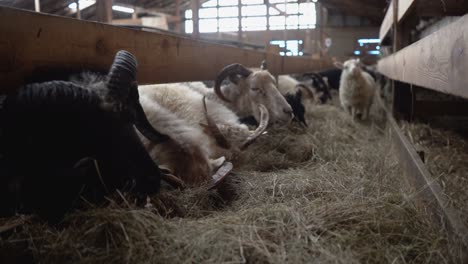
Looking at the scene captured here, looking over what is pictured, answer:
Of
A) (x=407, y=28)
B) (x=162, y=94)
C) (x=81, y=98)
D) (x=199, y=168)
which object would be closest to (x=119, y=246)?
(x=81, y=98)

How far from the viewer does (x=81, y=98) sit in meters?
1.83

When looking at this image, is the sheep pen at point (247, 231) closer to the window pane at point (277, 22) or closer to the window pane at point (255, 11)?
the window pane at point (277, 22)

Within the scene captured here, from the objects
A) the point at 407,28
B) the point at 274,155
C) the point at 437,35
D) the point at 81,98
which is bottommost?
the point at 274,155

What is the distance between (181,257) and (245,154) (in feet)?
7.99

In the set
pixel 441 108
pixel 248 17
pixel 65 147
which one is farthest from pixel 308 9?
pixel 65 147

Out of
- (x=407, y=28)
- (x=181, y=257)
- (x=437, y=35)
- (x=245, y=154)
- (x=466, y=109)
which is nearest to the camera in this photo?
(x=181, y=257)

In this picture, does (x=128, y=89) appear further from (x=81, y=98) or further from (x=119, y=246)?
(x=119, y=246)

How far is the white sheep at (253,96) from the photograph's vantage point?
534cm

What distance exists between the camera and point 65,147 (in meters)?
1.78

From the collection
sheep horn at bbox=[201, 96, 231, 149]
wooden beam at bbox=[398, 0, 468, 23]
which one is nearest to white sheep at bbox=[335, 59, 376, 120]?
wooden beam at bbox=[398, 0, 468, 23]

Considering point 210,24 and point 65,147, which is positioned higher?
point 210,24

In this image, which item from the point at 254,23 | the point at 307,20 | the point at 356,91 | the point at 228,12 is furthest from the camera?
the point at 254,23

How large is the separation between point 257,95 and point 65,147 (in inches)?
151

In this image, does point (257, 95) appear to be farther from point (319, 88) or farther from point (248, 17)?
point (248, 17)
